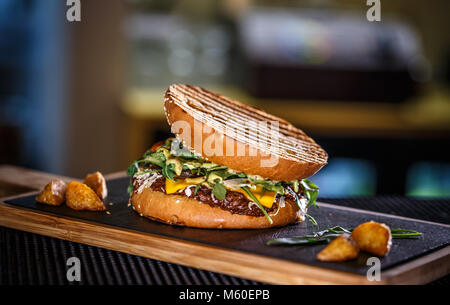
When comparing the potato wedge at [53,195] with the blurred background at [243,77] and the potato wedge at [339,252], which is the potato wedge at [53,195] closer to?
the potato wedge at [339,252]

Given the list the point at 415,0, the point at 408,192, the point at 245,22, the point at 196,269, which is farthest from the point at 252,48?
the point at 196,269

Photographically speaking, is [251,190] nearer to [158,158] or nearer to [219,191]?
[219,191]

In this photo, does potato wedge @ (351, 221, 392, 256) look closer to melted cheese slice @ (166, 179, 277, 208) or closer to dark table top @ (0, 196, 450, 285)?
dark table top @ (0, 196, 450, 285)

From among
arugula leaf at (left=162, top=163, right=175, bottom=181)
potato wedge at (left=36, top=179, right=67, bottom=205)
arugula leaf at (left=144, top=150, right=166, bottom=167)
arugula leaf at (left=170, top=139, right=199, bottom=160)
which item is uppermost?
arugula leaf at (left=170, top=139, right=199, bottom=160)

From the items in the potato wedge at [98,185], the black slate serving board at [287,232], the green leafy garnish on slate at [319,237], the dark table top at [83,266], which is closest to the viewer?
the dark table top at [83,266]

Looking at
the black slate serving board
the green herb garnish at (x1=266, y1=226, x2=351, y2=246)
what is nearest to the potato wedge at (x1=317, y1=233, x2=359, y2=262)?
the black slate serving board

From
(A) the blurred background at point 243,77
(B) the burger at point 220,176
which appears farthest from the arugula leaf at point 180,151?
(A) the blurred background at point 243,77
